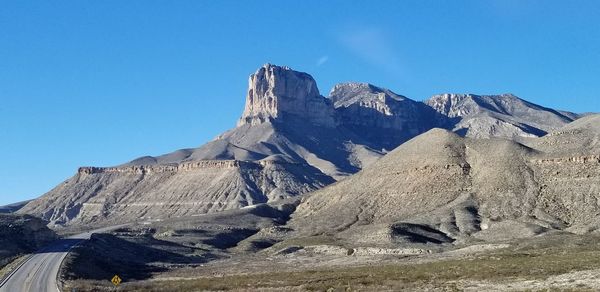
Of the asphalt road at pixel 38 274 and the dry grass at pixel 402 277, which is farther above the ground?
the asphalt road at pixel 38 274

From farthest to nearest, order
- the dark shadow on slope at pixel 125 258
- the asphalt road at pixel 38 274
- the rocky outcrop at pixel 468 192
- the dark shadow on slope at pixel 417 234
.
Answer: the rocky outcrop at pixel 468 192, the dark shadow on slope at pixel 417 234, the dark shadow on slope at pixel 125 258, the asphalt road at pixel 38 274

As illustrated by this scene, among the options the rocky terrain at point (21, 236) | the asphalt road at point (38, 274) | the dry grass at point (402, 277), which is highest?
the rocky terrain at point (21, 236)

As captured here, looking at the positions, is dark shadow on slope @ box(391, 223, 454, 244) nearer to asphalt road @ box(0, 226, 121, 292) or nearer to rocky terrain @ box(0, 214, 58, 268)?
asphalt road @ box(0, 226, 121, 292)

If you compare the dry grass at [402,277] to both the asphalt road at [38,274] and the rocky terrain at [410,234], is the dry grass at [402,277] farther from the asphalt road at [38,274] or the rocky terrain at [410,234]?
the asphalt road at [38,274]

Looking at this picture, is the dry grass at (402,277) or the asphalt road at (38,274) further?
the asphalt road at (38,274)

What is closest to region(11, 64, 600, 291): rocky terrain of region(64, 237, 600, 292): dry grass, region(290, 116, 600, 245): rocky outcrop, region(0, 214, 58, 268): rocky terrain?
region(64, 237, 600, 292): dry grass

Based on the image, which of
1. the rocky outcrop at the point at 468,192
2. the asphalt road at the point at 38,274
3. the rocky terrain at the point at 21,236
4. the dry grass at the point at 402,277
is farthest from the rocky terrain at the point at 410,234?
the rocky terrain at the point at 21,236

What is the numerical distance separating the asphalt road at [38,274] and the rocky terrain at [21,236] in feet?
18.0

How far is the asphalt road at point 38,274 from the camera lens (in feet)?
182

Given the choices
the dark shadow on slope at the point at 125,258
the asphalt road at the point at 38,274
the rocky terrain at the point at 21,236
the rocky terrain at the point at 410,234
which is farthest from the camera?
the rocky terrain at the point at 21,236

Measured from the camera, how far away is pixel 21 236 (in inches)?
4269

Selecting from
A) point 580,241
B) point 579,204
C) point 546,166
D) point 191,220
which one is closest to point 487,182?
point 546,166

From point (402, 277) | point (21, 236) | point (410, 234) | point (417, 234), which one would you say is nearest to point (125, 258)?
point (21, 236)

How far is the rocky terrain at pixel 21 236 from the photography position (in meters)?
97.1
